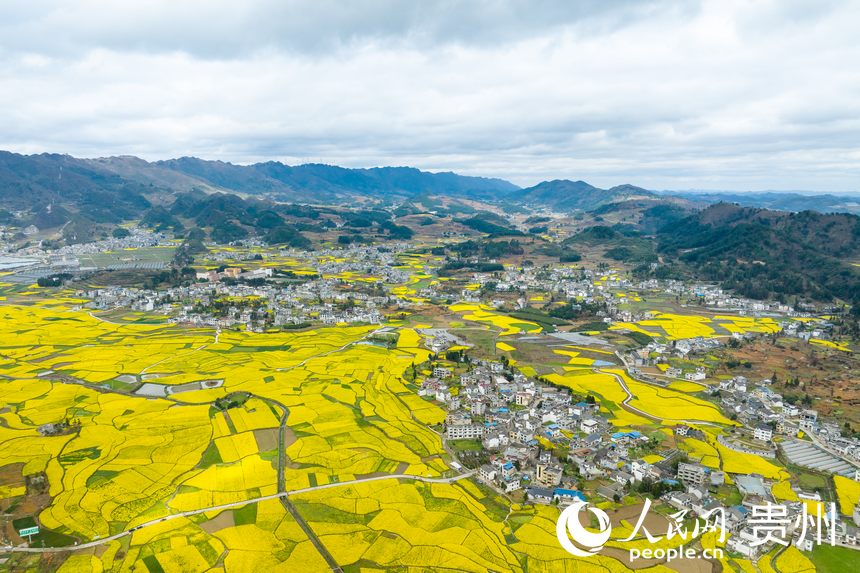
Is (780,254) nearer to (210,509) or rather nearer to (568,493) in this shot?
(568,493)

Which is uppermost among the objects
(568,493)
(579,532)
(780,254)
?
(780,254)

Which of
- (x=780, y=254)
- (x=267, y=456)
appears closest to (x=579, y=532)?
(x=267, y=456)

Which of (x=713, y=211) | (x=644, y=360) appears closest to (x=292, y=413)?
(x=644, y=360)

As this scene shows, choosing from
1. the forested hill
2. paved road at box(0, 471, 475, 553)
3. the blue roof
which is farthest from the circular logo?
the forested hill

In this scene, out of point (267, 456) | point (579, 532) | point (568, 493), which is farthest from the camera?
point (267, 456)

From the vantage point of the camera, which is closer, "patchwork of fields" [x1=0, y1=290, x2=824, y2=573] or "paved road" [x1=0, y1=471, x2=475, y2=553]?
"paved road" [x1=0, y1=471, x2=475, y2=553]

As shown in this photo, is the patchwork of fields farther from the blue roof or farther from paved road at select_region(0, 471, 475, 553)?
the blue roof
